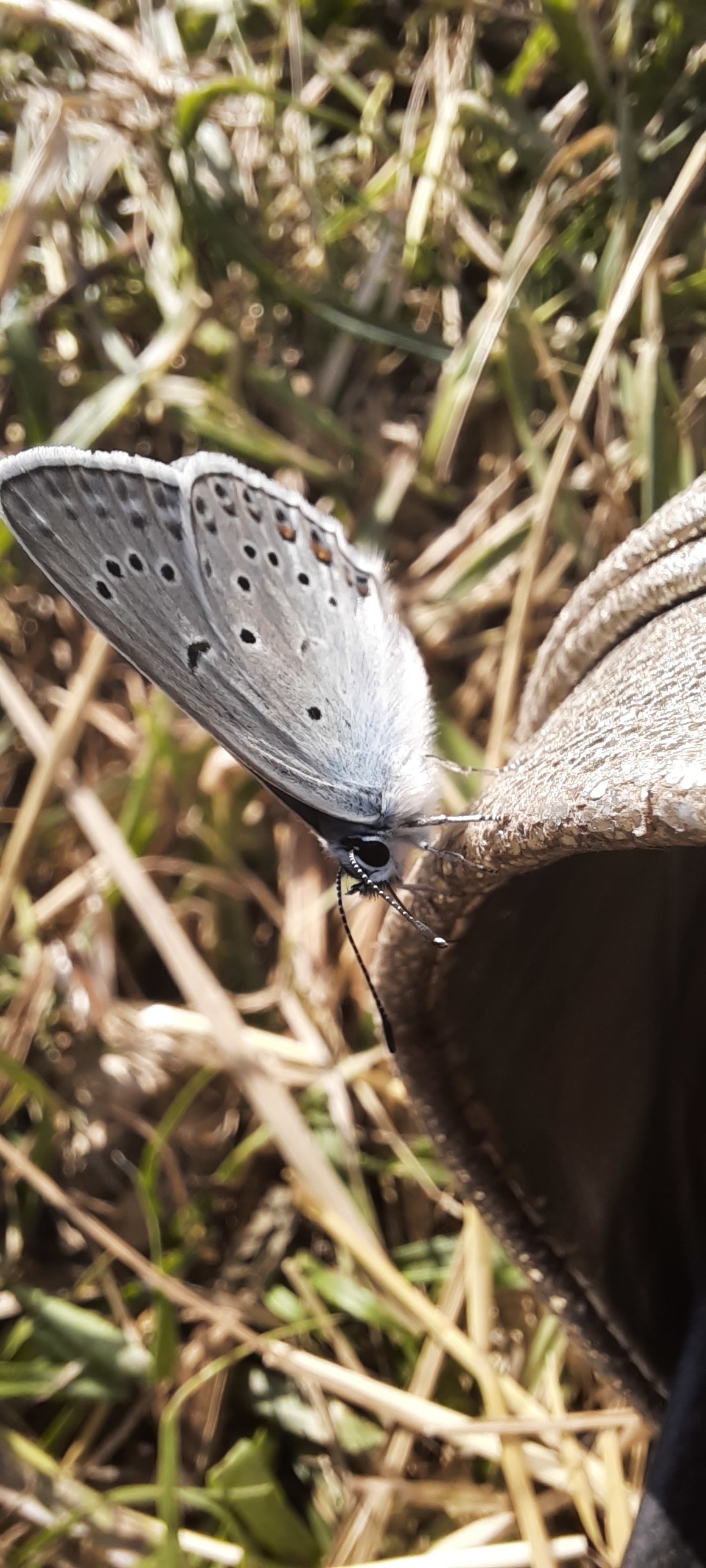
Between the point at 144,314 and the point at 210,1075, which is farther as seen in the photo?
the point at 144,314

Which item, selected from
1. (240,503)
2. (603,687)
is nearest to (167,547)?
(240,503)

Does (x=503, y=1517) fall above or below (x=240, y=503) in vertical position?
below

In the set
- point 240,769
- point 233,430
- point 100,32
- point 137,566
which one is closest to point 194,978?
point 240,769

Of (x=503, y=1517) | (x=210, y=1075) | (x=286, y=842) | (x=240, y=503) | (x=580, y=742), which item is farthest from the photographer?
(x=286, y=842)

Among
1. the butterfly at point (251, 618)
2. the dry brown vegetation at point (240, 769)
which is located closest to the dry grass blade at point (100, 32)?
the dry brown vegetation at point (240, 769)

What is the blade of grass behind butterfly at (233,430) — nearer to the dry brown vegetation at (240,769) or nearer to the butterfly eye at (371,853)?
the dry brown vegetation at (240,769)

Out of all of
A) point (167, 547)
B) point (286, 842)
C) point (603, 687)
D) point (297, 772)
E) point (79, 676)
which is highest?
point (79, 676)

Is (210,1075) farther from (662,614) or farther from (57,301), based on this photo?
(57,301)
